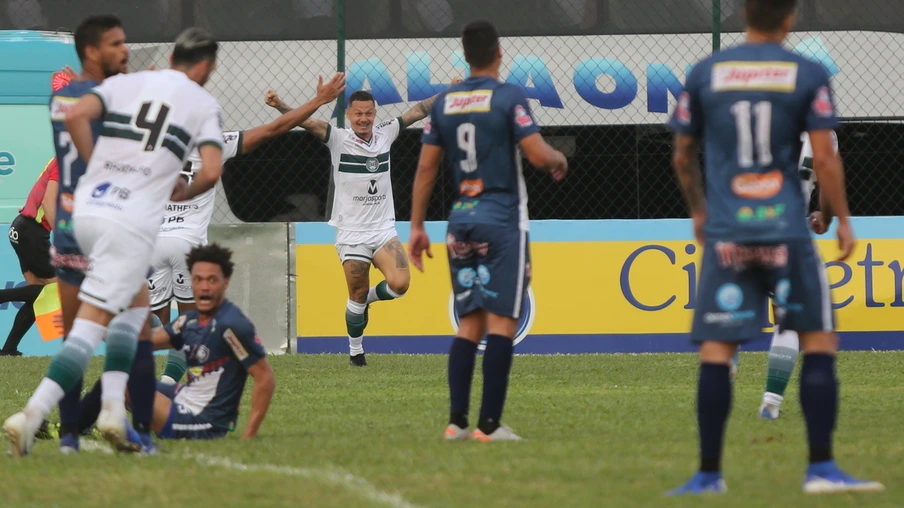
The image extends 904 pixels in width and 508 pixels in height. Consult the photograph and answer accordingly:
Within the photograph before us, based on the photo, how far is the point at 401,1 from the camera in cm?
1331

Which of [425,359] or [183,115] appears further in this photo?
[425,359]

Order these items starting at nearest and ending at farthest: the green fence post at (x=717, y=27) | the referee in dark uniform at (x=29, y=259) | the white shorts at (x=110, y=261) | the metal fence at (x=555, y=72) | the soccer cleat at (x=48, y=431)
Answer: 1. the white shorts at (x=110, y=261)
2. the soccer cleat at (x=48, y=431)
3. the referee in dark uniform at (x=29, y=259)
4. the metal fence at (x=555, y=72)
5. the green fence post at (x=717, y=27)

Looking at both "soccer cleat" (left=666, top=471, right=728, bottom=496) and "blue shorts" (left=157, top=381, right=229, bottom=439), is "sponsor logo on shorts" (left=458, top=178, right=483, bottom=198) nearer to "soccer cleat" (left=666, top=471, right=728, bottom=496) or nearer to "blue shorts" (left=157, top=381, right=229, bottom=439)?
"blue shorts" (left=157, top=381, right=229, bottom=439)

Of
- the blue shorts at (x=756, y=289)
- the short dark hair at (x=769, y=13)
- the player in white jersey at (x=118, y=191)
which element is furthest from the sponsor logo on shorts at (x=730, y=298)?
the player in white jersey at (x=118, y=191)

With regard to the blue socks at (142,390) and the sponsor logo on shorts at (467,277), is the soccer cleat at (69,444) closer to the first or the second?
the blue socks at (142,390)

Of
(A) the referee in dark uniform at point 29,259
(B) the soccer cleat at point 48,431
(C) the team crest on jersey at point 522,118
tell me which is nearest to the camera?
(C) the team crest on jersey at point 522,118

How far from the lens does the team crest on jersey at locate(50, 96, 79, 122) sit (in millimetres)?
5902

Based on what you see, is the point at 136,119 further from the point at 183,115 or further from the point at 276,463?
the point at 276,463

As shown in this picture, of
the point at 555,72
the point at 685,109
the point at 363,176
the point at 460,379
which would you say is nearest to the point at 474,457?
the point at 460,379

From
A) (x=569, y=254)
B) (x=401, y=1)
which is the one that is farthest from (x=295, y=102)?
(x=569, y=254)

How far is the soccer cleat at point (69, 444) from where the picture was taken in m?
6.09

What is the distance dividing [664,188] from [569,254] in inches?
43.7

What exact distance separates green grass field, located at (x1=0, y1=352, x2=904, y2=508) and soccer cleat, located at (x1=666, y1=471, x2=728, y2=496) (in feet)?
0.28

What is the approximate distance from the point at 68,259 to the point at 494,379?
191 centimetres
